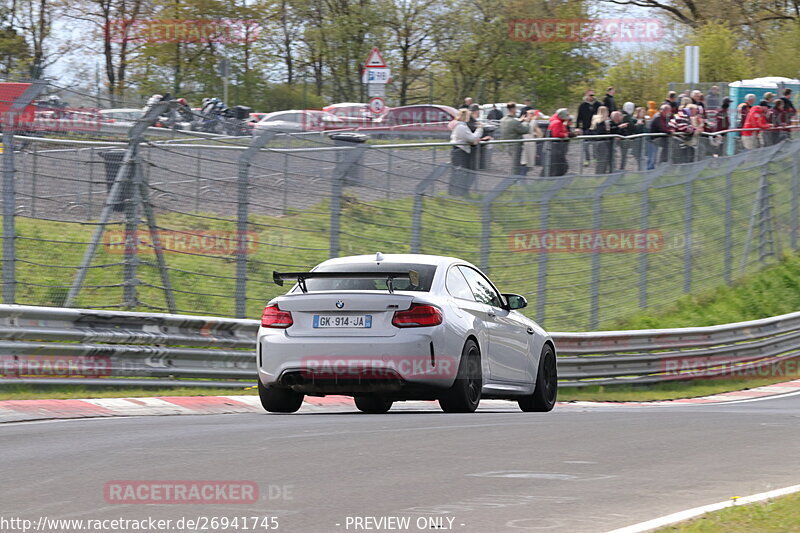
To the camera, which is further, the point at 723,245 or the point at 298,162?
the point at 723,245

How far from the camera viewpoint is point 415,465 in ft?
26.3

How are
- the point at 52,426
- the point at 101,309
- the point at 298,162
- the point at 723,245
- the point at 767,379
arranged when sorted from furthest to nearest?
the point at 723,245 < the point at 767,379 < the point at 298,162 < the point at 101,309 < the point at 52,426

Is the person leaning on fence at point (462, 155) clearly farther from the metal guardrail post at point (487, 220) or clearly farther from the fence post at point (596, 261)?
the fence post at point (596, 261)

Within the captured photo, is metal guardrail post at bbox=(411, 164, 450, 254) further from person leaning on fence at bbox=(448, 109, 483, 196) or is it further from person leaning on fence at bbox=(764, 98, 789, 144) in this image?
person leaning on fence at bbox=(764, 98, 789, 144)

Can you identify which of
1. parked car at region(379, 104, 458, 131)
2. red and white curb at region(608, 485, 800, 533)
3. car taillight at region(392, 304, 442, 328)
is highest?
parked car at region(379, 104, 458, 131)

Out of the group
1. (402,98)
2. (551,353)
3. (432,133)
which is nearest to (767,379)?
(551,353)

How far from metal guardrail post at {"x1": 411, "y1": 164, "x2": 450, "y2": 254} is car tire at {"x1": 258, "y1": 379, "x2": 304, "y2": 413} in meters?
5.18

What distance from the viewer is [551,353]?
46.2 feet

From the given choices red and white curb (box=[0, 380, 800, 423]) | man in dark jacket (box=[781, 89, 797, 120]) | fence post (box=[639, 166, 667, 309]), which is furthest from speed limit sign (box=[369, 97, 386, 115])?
red and white curb (box=[0, 380, 800, 423])

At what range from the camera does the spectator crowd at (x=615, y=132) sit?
22.3m

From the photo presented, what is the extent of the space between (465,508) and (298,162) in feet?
30.3

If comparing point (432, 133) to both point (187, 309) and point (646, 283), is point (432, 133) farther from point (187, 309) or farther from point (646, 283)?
point (187, 309)

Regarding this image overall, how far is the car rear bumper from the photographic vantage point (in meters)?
11.0

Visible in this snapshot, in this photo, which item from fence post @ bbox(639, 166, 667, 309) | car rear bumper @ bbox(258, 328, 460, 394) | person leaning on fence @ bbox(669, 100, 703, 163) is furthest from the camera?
person leaning on fence @ bbox(669, 100, 703, 163)
